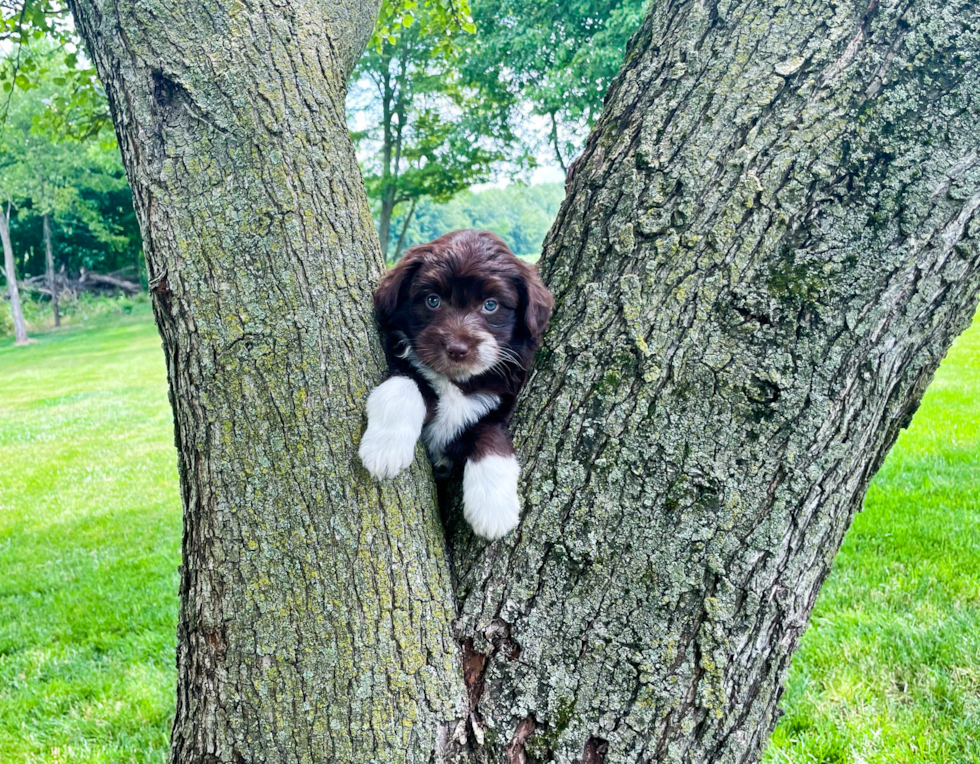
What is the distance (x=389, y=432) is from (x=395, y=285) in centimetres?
89

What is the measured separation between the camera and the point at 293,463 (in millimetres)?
2043

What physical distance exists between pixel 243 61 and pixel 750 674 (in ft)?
7.62

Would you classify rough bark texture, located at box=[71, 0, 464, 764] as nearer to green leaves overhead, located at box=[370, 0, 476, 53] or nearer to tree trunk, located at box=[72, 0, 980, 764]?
tree trunk, located at box=[72, 0, 980, 764]

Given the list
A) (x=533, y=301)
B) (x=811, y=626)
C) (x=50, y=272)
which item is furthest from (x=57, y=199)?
(x=811, y=626)

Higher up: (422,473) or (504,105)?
(504,105)

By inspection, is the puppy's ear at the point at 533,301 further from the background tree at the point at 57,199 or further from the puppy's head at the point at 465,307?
the background tree at the point at 57,199

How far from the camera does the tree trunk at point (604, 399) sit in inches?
77.6

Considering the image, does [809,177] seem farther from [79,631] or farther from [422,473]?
[79,631]

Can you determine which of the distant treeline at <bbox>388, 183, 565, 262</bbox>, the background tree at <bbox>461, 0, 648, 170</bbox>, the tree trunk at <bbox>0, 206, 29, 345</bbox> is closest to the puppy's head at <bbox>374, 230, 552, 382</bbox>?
the background tree at <bbox>461, 0, 648, 170</bbox>

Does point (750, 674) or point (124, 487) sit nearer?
point (750, 674)

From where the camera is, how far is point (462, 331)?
3.00 meters

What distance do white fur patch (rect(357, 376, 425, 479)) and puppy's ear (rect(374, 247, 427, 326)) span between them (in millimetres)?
313

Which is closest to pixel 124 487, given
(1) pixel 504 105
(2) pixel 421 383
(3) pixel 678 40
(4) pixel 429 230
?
(2) pixel 421 383

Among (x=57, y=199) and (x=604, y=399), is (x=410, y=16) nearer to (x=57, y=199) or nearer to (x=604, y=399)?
(x=604, y=399)
